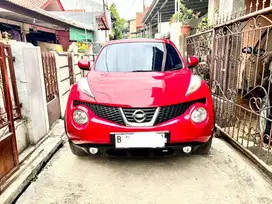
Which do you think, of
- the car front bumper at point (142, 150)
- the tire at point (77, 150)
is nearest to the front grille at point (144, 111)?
the car front bumper at point (142, 150)

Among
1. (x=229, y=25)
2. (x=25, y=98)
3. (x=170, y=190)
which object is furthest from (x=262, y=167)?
(x=25, y=98)

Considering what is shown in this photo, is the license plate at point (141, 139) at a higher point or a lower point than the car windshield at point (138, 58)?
lower

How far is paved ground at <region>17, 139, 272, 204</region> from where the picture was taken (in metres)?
2.05

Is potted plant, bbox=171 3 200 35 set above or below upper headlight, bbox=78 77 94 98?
above

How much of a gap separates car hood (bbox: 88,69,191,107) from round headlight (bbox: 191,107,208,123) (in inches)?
7.9

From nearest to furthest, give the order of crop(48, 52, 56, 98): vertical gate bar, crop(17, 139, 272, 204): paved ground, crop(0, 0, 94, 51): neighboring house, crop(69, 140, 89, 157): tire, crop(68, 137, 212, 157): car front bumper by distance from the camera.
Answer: crop(17, 139, 272, 204): paved ground, crop(68, 137, 212, 157): car front bumper, crop(69, 140, 89, 157): tire, crop(48, 52, 56, 98): vertical gate bar, crop(0, 0, 94, 51): neighboring house

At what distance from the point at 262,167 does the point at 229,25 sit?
200cm

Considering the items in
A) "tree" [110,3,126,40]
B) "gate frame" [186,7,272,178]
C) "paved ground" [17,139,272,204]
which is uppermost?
"tree" [110,3,126,40]

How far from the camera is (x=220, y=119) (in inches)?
143

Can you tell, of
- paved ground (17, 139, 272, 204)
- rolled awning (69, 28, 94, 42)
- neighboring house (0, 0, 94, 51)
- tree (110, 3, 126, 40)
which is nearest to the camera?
paved ground (17, 139, 272, 204)

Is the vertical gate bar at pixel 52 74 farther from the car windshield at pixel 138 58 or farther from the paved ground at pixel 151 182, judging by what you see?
the paved ground at pixel 151 182

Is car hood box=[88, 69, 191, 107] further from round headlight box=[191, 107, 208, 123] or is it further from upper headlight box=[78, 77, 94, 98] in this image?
round headlight box=[191, 107, 208, 123]

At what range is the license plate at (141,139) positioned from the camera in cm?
224

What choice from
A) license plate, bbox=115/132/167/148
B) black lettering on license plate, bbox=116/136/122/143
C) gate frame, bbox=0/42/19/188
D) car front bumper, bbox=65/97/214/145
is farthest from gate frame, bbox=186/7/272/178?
gate frame, bbox=0/42/19/188
